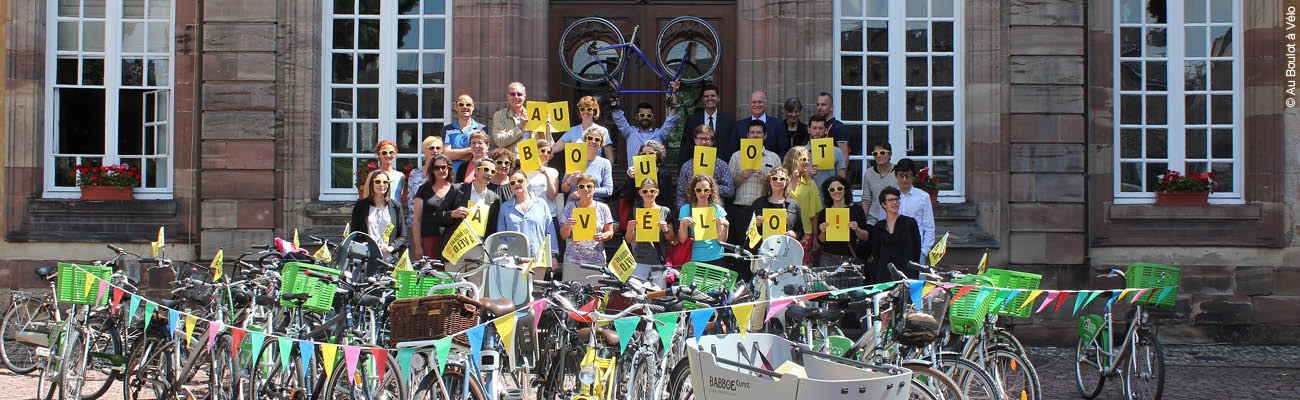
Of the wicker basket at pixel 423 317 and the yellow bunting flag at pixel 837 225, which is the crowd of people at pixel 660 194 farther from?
the wicker basket at pixel 423 317

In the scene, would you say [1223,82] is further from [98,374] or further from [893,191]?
[98,374]

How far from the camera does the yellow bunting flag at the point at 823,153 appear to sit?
10.6 meters

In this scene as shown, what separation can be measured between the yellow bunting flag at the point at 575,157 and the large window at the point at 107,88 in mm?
5111

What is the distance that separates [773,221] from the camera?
31.4 feet

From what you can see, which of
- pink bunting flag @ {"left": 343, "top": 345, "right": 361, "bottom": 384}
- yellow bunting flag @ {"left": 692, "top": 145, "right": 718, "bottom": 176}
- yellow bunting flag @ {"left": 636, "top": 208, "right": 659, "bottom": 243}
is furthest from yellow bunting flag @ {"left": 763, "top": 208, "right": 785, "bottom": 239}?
pink bunting flag @ {"left": 343, "top": 345, "right": 361, "bottom": 384}

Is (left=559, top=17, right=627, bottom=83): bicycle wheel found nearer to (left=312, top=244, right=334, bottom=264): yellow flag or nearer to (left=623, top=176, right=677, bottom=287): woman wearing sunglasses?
(left=623, top=176, right=677, bottom=287): woman wearing sunglasses

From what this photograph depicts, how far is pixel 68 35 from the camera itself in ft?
43.5

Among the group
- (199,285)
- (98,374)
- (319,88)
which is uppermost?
(319,88)

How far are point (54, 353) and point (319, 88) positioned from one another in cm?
476

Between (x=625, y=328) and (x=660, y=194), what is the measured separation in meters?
3.95

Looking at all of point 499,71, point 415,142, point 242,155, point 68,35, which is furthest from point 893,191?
point 68,35

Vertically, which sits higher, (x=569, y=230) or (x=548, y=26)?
(x=548, y=26)

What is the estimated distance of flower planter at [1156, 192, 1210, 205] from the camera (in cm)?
1286

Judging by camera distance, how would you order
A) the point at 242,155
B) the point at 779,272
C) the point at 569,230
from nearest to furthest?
→ 1. the point at 779,272
2. the point at 569,230
3. the point at 242,155
